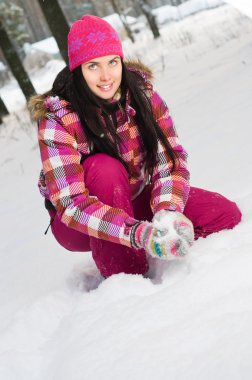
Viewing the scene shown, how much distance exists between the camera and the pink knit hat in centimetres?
168

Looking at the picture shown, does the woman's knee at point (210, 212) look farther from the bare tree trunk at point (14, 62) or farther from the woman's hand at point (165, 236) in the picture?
the bare tree trunk at point (14, 62)

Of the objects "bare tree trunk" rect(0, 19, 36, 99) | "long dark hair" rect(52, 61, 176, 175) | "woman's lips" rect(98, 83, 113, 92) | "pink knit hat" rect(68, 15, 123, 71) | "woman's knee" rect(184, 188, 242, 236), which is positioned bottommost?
"bare tree trunk" rect(0, 19, 36, 99)

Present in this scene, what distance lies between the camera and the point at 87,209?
166cm

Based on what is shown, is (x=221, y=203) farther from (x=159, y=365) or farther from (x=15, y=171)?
(x=15, y=171)

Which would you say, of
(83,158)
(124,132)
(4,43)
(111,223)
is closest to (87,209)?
(111,223)

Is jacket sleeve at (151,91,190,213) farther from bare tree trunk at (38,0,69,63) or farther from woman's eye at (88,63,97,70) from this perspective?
bare tree trunk at (38,0,69,63)

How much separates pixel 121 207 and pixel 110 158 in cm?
21

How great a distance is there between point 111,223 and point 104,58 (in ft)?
2.03

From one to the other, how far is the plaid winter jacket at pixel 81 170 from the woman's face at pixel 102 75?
13 cm

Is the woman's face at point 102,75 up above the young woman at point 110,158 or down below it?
above

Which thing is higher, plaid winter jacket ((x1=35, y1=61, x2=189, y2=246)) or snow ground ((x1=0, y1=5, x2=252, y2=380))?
plaid winter jacket ((x1=35, y1=61, x2=189, y2=246))

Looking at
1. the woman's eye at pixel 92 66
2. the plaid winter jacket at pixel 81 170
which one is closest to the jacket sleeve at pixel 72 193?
the plaid winter jacket at pixel 81 170

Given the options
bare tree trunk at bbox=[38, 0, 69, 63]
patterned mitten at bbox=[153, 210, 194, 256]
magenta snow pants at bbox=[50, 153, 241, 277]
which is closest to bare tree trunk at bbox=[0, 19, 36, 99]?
bare tree trunk at bbox=[38, 0, 69, 63]

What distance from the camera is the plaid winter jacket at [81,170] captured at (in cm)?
165
